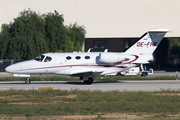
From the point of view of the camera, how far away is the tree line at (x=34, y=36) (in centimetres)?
4212

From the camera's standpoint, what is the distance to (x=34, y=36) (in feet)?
140

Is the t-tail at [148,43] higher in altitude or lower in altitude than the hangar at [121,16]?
lower

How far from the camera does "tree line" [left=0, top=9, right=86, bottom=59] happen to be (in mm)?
42125

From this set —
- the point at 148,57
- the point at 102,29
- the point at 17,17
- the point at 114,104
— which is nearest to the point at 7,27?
the point at 17,17

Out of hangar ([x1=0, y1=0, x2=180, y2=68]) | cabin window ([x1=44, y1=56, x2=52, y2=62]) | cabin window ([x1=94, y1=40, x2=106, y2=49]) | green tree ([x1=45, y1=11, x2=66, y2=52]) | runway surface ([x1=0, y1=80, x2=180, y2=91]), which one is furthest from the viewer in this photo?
cabin window ([x1=94, y1=40, x2=106, y2=49])

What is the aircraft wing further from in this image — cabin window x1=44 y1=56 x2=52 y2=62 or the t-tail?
the t-tail

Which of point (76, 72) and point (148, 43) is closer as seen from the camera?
point (76, 72)

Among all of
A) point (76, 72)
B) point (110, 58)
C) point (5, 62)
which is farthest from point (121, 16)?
point (76, 72)

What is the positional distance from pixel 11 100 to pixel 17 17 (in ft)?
106

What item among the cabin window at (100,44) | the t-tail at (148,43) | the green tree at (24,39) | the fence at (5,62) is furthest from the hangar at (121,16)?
the t-tail at (148,43)

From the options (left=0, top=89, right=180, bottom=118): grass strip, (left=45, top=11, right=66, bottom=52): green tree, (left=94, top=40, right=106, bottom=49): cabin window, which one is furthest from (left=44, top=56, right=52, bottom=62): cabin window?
(left=94, top=40, right=106, bottom=49): cabin window

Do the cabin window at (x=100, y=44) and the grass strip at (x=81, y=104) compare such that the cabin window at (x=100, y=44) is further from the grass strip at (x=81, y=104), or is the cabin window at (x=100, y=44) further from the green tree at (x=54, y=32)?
the grass strip at (x=81, y=104)

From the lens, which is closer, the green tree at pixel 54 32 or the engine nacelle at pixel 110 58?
the engine nacelle at pixel 110 58

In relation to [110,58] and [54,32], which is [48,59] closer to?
[110,58]
